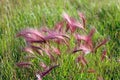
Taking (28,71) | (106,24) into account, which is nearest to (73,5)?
(106,24)

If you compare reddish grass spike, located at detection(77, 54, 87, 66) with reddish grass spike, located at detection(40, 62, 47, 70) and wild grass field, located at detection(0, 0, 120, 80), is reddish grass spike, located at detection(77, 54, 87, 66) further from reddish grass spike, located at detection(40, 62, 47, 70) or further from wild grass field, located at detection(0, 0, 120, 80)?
reddish grass spike, located at detection(40, 62, 47, 70)

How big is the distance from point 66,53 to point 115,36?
0.72 metres

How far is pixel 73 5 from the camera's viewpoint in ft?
10.0

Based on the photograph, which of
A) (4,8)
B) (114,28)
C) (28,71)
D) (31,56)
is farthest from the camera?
(4,8)

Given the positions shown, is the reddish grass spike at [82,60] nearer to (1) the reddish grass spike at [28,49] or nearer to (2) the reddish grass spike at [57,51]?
(2) the reddish grass spike at [57,51]

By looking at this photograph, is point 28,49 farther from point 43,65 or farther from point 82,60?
point 82,60

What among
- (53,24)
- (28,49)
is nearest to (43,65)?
(28,49)

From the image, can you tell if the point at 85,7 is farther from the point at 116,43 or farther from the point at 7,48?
the point at 7,48

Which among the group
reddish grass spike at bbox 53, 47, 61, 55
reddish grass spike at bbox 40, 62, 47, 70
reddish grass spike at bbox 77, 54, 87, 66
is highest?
reddish grass spike at bbox 53, 47, 61, 55

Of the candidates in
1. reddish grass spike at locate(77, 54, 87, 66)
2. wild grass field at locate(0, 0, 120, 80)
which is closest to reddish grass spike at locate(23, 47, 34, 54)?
wild grass field at locate(0, 0, 120, 80)

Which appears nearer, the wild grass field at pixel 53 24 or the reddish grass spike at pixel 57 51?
the reddish grass spike at pixel 57 51

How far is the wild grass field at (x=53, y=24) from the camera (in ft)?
6.25

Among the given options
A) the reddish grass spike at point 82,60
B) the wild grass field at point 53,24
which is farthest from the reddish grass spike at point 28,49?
the reddish grass spike at point 82,60

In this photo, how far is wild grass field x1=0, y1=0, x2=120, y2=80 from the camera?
191 centimetres
